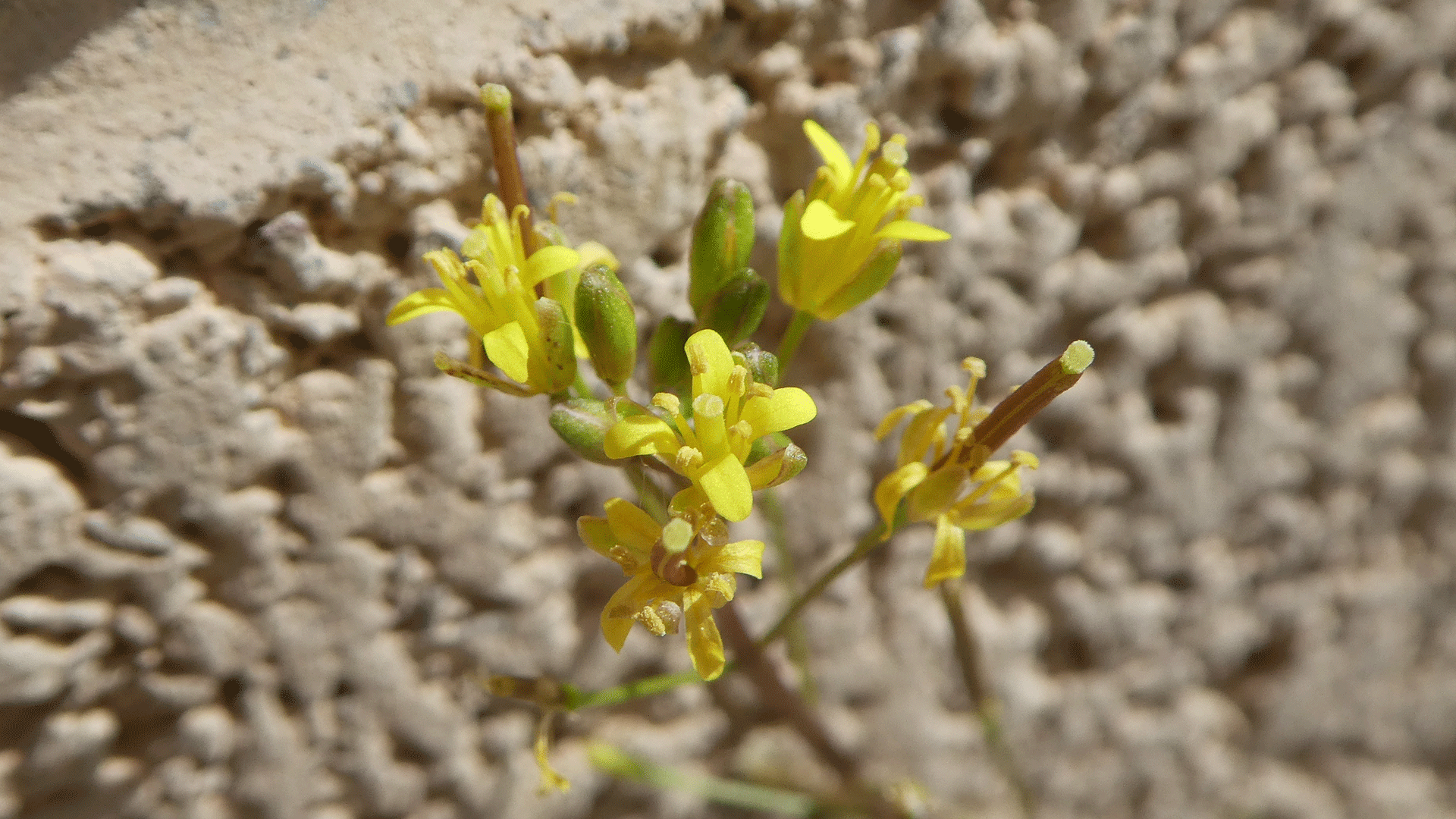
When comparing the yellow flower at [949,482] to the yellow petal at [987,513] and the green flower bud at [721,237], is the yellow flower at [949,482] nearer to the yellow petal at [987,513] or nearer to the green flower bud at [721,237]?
the yellow petal at [987,513]

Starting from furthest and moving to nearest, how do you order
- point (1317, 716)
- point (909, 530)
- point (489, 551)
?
1. point (1317, 716)
2. point (909, 530)
3. point (489, 551)

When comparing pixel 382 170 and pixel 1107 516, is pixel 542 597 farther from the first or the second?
pixel 1107 516

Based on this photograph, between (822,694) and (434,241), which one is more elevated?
(434,241)

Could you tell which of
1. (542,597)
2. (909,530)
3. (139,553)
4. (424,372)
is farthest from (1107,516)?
(139,553)

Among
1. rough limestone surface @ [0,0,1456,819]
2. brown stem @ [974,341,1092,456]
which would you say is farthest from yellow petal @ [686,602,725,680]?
rough limestone surface @ [0,0,1456,819]

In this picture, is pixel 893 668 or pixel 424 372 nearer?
pixel 424 372

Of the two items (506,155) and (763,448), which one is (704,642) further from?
(506,155)

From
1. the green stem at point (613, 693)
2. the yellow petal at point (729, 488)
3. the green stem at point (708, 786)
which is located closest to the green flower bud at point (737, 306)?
the yellow petal at point (729, 488)
